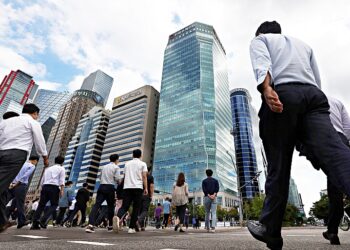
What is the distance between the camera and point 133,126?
108 meters

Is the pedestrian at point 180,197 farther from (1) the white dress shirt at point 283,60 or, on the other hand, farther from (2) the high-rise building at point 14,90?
(2) the high-rise building at point 14,90

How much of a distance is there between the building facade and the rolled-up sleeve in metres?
115

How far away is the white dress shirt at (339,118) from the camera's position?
313 cm

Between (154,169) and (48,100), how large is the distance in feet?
450

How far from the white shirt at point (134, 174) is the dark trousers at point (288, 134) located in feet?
14.9

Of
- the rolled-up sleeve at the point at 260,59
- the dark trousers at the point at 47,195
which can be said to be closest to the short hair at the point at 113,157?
the dark trousers at the point at 47,195

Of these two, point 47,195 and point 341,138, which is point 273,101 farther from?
point 47,195

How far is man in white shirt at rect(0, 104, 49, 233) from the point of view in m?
3.30

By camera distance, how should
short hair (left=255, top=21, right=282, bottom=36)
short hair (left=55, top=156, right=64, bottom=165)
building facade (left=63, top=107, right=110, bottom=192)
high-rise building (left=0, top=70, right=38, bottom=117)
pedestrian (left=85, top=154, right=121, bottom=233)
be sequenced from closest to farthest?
short hair (left=255, top=21, right=282, bottom=36), pedestrian (left=85, top=154, right=121, bottom=233), short hair (left=55, top=156, right=64, bottom=165), building facade (left=63, top=107, right=110, bottom=192), high-rise building (left=0, top=70, right=38, bottom=117)

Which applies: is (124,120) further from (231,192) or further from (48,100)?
(48,100)

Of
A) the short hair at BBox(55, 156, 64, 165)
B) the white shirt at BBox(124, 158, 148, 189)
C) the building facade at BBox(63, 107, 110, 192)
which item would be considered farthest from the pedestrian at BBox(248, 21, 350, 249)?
the building facade at BBox(63, 107, 110, 192)

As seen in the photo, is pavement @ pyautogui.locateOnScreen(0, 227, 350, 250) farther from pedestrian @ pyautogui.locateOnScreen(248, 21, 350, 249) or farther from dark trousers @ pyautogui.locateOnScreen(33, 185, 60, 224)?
dark trousers @ pyautogui.locateOnScreen(33, 185, 60, 224)

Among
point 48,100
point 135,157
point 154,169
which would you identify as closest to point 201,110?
point 154,169

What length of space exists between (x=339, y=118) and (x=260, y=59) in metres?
1.91
